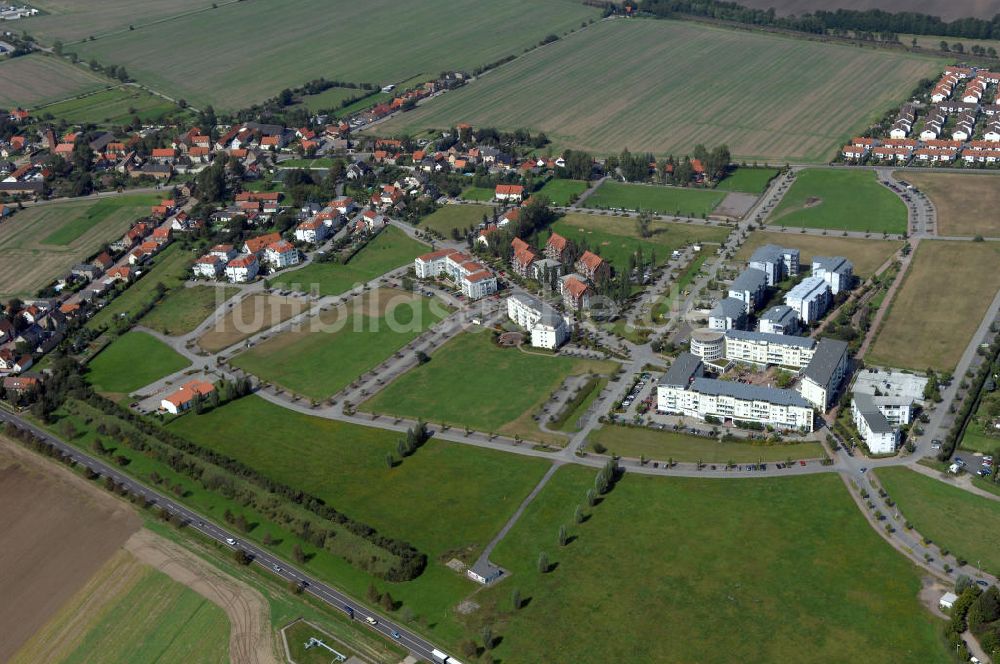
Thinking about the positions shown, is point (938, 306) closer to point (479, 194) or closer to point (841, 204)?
point (841, 204)

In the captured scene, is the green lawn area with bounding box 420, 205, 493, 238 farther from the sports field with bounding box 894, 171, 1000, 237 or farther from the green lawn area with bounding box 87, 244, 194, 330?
the sports field with bounding box 894, 171, 1000, 237

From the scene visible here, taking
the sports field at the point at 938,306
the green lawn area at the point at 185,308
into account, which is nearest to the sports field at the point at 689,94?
the sports field at the point at 938,306

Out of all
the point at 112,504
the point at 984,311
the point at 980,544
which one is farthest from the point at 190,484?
the point at 984,311

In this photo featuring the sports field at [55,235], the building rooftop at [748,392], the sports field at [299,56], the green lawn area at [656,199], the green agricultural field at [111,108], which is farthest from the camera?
the sports field at [299,56]

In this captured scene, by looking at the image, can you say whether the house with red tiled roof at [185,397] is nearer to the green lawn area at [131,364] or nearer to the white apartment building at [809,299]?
the green lawn area at [131,364]

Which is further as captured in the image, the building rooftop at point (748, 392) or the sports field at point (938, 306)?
the sports field at point (938, 306)

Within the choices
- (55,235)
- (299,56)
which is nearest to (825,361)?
(55,235)

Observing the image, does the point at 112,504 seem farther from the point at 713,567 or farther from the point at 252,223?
the point at 252,223
